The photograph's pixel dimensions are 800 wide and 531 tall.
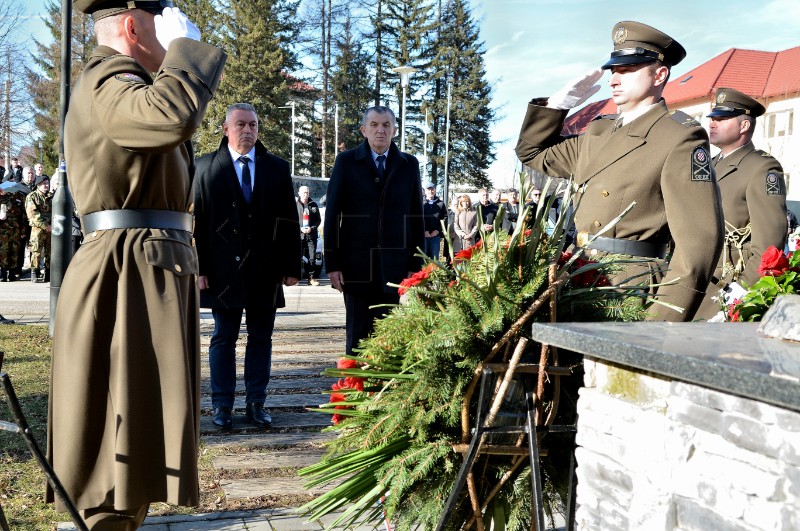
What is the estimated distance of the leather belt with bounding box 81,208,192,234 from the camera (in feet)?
10.0

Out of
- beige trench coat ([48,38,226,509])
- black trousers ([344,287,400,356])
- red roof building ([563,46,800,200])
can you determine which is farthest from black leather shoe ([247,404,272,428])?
red roof building ([563,46,800,200])

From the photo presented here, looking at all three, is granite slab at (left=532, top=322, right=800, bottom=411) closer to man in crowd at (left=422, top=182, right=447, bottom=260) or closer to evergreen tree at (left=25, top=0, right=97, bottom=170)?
man in crowd at (left=422, top=182, right=447, bottom=260)

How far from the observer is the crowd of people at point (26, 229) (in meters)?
15.8

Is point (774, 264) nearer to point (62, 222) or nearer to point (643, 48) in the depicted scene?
point (643, 48)

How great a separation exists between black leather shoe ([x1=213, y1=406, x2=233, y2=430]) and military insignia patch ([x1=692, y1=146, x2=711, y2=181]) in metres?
3.30

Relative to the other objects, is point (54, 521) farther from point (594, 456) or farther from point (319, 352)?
point (319, 352)

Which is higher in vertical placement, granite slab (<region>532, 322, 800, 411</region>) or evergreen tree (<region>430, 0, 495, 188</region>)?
evergreen tree (<region>430, 0, 495, 188</region>)

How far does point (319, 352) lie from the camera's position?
8.90 meters

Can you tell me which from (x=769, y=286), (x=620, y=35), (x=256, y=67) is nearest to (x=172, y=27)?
(x=620, y=35)

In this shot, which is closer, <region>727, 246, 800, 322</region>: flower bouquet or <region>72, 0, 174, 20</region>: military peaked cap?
<region>72, 0, 174, 20</region>: military peaked cap

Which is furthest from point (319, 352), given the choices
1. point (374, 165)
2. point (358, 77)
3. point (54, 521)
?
point (358, 77)

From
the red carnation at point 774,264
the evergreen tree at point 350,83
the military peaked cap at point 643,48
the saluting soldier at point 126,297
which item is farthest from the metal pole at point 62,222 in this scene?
the evergreen tree at point 350,83

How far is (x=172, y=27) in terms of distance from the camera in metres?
2.99

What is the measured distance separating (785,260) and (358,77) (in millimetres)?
55671
